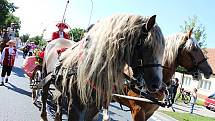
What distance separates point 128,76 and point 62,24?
4.35 m

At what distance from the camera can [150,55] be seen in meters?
3.58

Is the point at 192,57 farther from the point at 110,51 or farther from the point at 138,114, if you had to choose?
the point at 110,51

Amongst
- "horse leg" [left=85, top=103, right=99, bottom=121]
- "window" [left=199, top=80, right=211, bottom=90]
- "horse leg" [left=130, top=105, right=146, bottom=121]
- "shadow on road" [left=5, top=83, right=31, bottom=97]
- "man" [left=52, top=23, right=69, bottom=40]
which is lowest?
"window" [left=199, top=80, right=211, bottom=90]

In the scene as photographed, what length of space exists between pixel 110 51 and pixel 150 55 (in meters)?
0.39

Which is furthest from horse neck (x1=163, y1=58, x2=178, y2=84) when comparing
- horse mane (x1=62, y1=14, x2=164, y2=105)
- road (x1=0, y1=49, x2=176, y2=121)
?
road (x1=0, y1=49, x2=176, y2=121)

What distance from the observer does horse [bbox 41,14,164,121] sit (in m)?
3.58

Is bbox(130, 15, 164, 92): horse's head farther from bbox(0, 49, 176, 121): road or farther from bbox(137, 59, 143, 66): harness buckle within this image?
bbox(0, 49, 176, 121): road

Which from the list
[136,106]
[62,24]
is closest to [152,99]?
[136,106]

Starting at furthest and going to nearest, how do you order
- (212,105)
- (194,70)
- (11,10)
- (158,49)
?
(11,10) → (212,105) → (194,70) → (158,49)

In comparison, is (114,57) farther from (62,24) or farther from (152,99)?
(62,24)

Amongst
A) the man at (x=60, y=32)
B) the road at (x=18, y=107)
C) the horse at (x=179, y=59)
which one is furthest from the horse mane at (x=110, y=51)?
the road at (x=18, y=107)

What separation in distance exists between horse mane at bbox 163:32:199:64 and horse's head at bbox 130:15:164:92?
3.14 metres

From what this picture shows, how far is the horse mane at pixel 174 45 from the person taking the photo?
6.75 meters

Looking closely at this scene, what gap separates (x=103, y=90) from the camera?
382 centimetres
